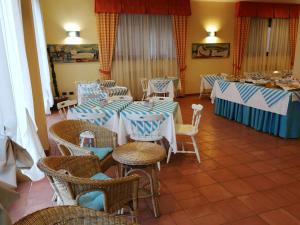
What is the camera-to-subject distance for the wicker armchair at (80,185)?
4.86 ft

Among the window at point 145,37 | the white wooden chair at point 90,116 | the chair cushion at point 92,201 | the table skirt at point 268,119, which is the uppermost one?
the window at point 145,37

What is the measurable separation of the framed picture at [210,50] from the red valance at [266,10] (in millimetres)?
1073

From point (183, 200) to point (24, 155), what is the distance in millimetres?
1517

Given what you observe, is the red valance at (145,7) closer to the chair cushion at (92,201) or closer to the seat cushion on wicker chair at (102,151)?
the seat cushion on wicker chair at (102,151)

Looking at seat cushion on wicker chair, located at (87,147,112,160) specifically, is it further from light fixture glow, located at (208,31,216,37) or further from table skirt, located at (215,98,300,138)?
light fixture glow, located at (208,31,216,37)

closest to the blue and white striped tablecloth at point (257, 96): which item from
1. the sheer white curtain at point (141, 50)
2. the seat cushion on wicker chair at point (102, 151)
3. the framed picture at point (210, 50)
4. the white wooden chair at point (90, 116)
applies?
the sheer white curtain at point (141, 50)

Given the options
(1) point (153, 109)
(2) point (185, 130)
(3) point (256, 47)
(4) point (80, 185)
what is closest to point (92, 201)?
(4) point (80, 185)

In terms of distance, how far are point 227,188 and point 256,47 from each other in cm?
714

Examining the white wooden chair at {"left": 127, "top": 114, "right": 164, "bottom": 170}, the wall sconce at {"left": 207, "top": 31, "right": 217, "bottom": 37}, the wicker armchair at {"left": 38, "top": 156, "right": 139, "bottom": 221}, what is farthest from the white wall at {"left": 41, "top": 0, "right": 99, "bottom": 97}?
the wicker armchair at {"left": 38, "top": 156, "right": 139, "bottom": 221}

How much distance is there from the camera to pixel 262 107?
439cm

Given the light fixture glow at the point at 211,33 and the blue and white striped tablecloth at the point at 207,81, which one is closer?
the blue and white striped tablecloth at the point at 207,81

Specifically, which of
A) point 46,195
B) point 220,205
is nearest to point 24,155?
point 46,195

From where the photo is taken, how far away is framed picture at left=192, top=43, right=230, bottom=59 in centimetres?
794

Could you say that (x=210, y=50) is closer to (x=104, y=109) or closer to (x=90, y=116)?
(x=104, y=109)
